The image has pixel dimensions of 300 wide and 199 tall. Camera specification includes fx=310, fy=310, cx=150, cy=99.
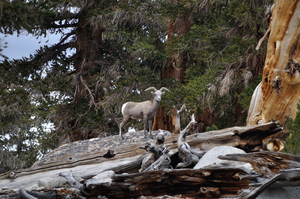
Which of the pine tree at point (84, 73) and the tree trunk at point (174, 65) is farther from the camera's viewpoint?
the tree trunk at point (174, 65)

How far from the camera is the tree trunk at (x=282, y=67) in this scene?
7.19 m

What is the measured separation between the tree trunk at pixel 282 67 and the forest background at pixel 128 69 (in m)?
1.01

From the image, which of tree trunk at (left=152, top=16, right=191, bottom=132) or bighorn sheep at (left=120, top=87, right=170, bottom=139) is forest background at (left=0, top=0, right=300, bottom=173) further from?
bighorn sheep at (left=120, top=87, right=170, bottom=139)

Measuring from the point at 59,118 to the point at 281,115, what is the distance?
891 centimetres

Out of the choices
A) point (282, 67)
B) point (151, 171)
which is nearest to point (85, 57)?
point (282, 67)

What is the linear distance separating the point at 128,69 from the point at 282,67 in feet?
22.1

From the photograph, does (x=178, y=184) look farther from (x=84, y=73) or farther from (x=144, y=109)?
(x=84, y=73)

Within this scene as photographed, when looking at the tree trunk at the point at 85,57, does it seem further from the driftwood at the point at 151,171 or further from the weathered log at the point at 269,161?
the weathered log at the point at 269,161

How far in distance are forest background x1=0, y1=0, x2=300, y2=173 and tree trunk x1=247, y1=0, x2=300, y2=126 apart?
3.31ft

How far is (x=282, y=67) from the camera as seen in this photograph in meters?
7.27

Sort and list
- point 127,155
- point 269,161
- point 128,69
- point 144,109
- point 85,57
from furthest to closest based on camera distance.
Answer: point 85,57 → point 128,69 → point 144,109 → point 127,155 → point 269,161

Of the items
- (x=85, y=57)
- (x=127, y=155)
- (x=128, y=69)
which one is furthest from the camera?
(x=85, y=57)

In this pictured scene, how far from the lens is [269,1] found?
9438mm

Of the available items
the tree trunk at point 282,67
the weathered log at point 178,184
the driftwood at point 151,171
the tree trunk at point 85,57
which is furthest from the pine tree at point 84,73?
the weathered log at point 178,184
